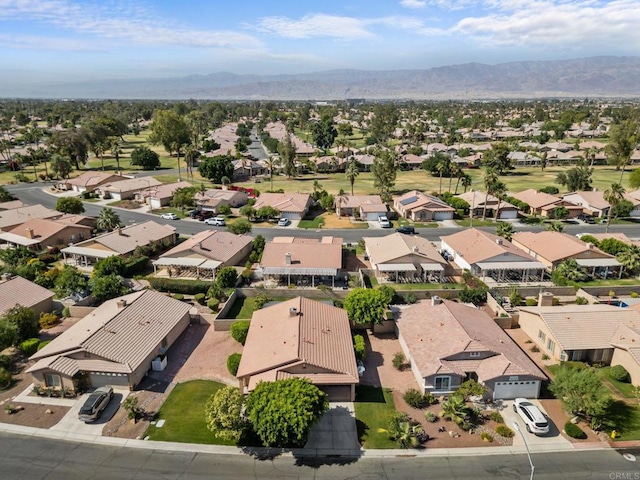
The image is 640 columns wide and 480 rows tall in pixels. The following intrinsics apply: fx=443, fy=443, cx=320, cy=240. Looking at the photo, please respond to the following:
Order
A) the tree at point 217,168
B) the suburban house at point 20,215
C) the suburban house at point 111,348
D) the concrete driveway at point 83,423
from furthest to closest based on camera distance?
1. the tree at point 217,168
2. the suburban house at point 20,215
3. the suburban house at point 111,348
4. the concrete driveway at point 83,423

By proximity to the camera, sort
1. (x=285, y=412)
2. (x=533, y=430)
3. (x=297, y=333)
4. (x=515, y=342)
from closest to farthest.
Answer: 1. (x=285, y=412)
2. (x=533, y=430)
3. (x=297, y=333)
4. (x=515, y=342)

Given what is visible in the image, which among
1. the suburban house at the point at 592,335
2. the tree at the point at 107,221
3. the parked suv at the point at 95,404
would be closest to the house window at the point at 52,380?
the parked suv at the point at 95,404

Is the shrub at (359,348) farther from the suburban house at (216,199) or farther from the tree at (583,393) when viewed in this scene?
the suburban house at (216,199)

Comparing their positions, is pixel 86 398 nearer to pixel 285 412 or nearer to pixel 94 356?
pixel 94 356

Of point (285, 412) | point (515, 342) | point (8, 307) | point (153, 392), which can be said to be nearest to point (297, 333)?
point (285, 412)

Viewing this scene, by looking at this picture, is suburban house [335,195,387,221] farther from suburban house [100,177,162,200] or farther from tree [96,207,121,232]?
suburban house [100,177,162,200]

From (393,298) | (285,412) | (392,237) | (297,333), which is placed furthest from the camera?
(392,237)

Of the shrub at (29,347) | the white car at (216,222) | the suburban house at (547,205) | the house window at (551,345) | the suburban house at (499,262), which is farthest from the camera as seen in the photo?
the suburban house at (547,205)
